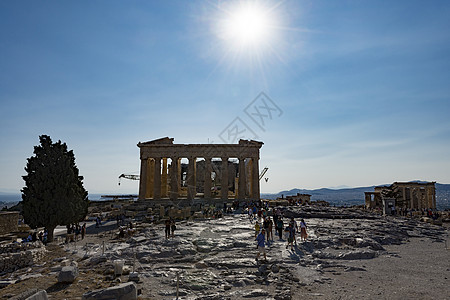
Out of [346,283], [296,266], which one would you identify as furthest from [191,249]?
[346,283]

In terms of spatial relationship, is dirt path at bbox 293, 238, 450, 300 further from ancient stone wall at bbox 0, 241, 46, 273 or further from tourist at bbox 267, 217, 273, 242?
ancient stone wall at bbox 0, 241, 46, 273

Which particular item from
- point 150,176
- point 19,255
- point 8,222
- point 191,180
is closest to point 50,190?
point 19,255

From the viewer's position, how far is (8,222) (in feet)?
88.6

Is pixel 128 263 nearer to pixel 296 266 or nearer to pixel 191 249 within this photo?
pixel 191 249

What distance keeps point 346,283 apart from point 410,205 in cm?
5239

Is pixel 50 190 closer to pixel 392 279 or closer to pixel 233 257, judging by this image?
pixel 233 257

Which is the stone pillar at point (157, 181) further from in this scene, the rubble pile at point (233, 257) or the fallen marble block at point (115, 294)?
the fallen marble block at point (115, 294)

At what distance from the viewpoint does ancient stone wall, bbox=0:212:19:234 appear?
86.3 feet

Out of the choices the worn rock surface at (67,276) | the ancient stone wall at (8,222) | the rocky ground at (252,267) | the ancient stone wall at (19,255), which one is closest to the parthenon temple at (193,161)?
the ancient stone wall at (8,222)

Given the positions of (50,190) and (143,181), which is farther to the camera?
(143,181)

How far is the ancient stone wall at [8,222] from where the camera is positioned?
26.3 meters

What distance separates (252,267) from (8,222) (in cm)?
2510

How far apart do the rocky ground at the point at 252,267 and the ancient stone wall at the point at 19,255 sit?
2.17ft

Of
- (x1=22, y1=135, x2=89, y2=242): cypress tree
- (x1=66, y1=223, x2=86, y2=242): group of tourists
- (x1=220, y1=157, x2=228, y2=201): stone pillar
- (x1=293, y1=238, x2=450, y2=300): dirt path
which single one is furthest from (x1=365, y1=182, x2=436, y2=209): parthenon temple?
(x1=22, y1=135, x2=89, y2=242): cypress tree
